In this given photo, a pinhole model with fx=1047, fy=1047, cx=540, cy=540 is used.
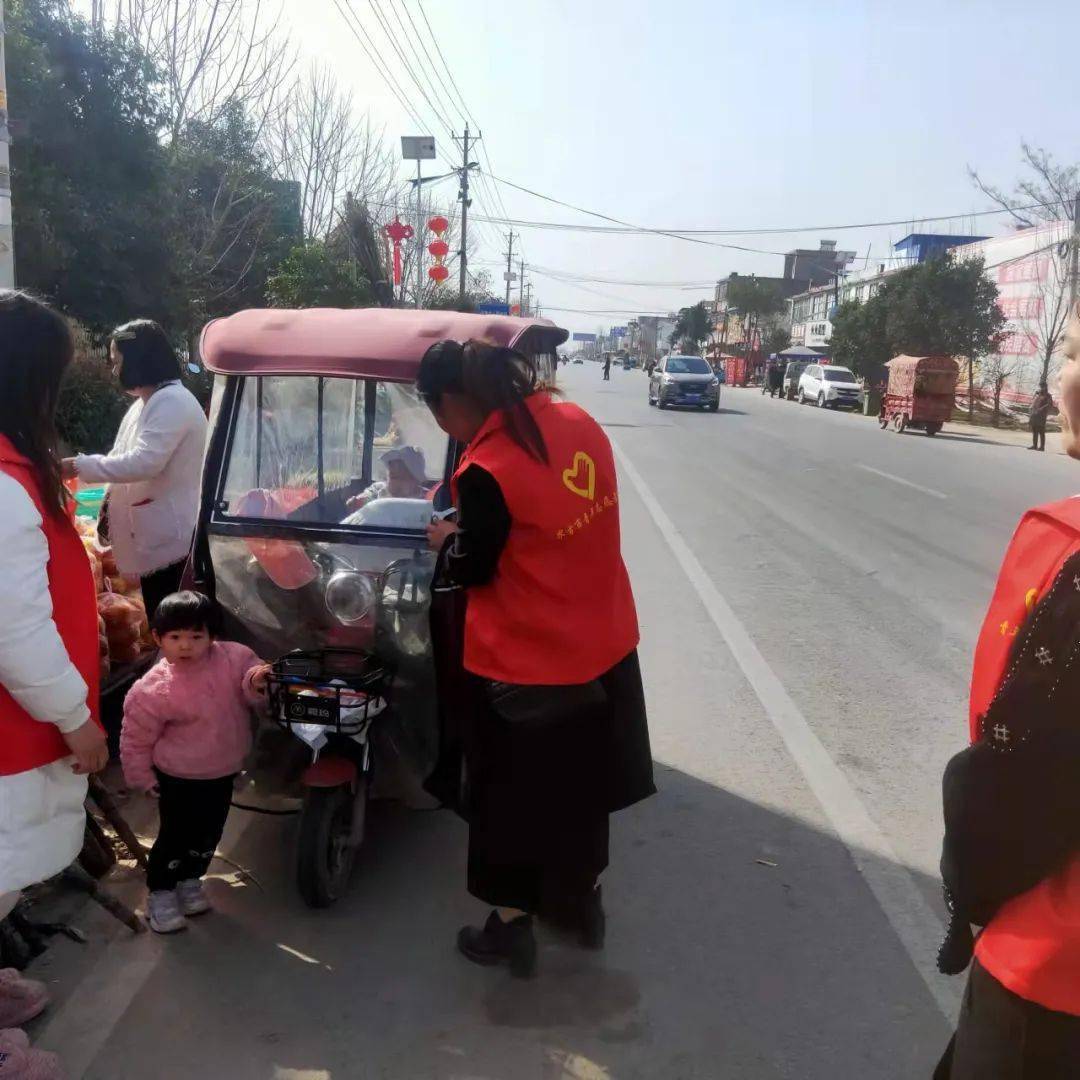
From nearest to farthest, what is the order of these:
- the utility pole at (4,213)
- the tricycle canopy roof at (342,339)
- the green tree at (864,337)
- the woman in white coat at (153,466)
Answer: the tricycle canopy roof at (342,339) → the woman in white coat at (153,466) → the utility pole at (4,213) → the green tree at (864,337)

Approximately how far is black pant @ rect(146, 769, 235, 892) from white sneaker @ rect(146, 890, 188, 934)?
0.02 metres

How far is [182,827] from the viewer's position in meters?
3.31

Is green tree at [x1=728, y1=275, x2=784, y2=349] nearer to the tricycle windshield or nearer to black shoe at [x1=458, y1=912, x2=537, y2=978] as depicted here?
the tricycle windshield

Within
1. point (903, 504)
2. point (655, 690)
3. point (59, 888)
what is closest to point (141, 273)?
point (903, 504)

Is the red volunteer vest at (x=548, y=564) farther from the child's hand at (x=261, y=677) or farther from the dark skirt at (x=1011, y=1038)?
the dark skirt at (x=1011, y=1038)

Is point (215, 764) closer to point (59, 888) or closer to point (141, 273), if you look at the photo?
point (59, 888)

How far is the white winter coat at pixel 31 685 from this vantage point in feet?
6.75

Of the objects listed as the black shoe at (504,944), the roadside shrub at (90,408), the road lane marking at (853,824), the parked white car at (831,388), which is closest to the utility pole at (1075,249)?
the parked white car at (831,388)

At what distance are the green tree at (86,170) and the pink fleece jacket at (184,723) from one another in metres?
10.6

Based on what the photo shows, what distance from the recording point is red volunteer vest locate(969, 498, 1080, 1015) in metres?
1.42

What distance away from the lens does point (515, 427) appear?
9.07ft

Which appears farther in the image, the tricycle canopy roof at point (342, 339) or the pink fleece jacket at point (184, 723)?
the tricycle canopy roof at point (342, 339)

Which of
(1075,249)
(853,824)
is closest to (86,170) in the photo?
(853,824)

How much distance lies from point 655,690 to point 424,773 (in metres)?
2.45
